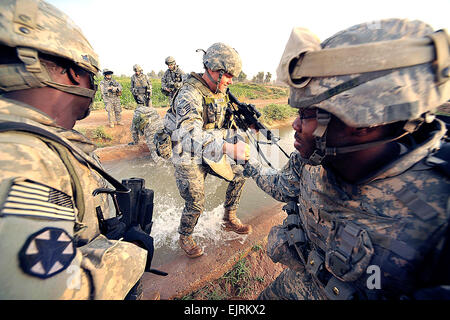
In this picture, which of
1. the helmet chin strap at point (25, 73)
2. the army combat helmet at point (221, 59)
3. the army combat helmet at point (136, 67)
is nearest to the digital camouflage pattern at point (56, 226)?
the helmet chin strap at point (25, 73)

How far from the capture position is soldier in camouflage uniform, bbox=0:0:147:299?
0.71 m

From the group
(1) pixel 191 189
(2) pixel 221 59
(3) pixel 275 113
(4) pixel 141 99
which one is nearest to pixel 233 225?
(1) pixel 191 189

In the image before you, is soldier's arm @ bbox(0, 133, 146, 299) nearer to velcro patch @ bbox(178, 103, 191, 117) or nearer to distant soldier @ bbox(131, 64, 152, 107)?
velcro patch @ bbox(178, 103, 191, 117)

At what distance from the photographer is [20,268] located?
677 mm

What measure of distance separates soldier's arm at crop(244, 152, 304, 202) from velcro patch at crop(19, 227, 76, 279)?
167cm

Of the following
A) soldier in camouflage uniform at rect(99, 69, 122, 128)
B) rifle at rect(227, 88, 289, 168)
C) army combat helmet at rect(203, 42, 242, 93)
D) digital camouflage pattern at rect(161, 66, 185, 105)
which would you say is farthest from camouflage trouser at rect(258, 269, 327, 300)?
soldier in camouflage uniform at rect(99, 69, 122, 128)

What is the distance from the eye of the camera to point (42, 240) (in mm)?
748

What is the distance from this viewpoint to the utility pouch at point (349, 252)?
3.59ft

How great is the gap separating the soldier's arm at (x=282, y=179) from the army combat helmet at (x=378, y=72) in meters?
0.82

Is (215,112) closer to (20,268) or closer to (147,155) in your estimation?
(20,268)

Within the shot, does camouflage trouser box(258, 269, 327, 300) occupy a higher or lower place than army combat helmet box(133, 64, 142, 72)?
lower

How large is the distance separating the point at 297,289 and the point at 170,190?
4.28 meters

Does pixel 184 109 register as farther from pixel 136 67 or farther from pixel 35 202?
pixel 136 67

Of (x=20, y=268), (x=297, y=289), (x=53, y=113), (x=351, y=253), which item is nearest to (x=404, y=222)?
(x=351, y=253)
